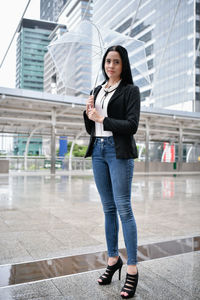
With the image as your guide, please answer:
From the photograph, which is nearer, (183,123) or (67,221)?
(67,221)

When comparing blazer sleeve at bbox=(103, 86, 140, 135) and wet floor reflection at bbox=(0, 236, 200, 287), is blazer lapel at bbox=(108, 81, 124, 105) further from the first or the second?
wet floor reflection at bbox=(0, 236, 200, 287)

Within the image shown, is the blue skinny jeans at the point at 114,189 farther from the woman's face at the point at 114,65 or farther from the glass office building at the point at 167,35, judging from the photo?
the glass office building at the point at 167,35

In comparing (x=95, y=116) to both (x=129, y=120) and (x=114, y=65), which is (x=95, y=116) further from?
(x=114, y=65)

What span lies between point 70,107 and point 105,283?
1421cm

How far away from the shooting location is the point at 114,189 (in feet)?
6.48

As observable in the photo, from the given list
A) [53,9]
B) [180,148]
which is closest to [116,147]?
[180,148]

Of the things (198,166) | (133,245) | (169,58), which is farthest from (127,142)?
(169,58)

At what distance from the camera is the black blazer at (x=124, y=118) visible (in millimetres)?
1889

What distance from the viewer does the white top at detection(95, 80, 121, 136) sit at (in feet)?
6.65

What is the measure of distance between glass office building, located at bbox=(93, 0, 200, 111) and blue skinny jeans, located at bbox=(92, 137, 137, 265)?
136 ft

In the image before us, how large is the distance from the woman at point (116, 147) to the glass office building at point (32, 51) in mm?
31376

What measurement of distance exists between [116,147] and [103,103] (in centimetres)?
34

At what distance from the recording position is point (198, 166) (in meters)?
25.1

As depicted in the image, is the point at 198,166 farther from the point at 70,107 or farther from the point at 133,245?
the point at 133,245
